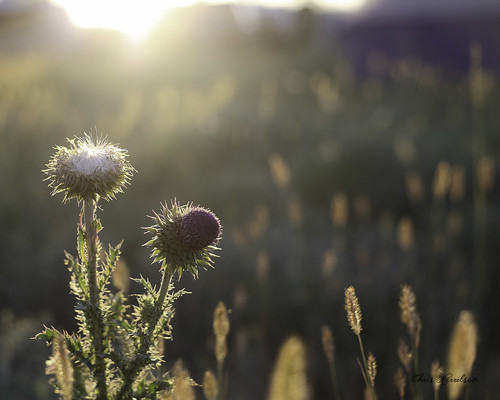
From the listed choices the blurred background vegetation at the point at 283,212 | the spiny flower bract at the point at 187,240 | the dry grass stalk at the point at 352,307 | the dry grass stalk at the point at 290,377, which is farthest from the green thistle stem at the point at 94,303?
the blurred background vegetation at the point at 283,212

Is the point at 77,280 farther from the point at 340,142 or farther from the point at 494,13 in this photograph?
the point at 494,13

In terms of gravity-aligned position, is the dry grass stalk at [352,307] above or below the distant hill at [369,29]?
below

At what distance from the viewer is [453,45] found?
768 inches

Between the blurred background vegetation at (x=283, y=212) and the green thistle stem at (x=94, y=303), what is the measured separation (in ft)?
3.70

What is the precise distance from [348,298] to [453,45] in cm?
2064

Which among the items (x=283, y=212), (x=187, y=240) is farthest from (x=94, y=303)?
(x=283, y=212)

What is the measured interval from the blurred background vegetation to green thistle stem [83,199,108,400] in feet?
3.70

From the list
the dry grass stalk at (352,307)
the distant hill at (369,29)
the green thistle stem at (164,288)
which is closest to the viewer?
the green thistle stem at (164,288)

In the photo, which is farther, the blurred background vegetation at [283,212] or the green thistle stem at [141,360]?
the blurred background vegetation at [283,212]

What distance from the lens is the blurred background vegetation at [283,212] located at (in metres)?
3.88

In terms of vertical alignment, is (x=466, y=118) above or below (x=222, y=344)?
above

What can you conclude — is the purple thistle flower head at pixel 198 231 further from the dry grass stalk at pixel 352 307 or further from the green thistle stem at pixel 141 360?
the dry grass stalk at pixel 352 307

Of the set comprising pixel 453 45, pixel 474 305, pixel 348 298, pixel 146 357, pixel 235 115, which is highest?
pixel 453 45

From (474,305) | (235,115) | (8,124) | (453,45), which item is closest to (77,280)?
(474,305)
